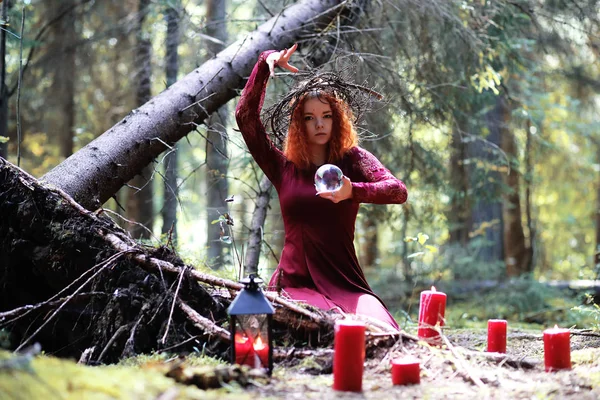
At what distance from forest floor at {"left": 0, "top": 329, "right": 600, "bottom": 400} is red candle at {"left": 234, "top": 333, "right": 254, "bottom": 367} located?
5.1 inches

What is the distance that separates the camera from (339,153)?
385cm

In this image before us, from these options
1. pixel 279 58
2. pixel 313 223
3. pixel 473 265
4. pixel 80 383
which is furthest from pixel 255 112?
pixel 473 265

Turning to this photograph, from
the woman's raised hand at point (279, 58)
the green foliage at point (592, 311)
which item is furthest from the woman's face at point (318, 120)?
the green foliage at point (592, 311)

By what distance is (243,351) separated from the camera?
2.60 metres

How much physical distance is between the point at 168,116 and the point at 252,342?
2307 millimetres

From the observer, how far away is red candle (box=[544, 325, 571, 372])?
108 inches

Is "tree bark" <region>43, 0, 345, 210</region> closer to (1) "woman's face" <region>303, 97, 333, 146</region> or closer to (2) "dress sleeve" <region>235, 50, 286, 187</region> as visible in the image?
(2) "dress sleeve" <region>235, 50, 286, 187</region>

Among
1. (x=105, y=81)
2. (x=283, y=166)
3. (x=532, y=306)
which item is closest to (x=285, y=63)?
(x=283, y=166)

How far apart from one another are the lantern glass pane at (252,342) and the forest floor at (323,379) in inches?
4.5

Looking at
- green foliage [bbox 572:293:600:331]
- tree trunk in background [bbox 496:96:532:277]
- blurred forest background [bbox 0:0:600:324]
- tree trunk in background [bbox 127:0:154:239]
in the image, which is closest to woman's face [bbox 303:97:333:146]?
blurred forest background [bbox 0:0:600:324]

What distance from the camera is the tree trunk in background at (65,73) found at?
9.15 meters

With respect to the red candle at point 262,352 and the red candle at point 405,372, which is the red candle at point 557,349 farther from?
the red candle at point 262,352

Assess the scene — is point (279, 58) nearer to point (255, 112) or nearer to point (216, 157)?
point (255, 112)

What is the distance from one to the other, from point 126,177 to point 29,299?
3.72 feet
